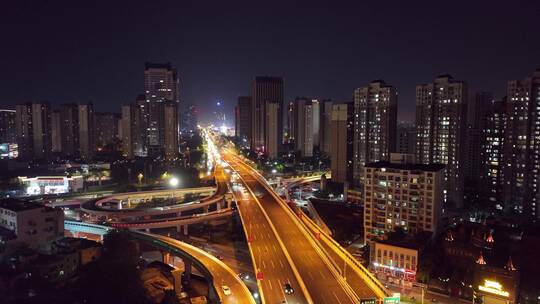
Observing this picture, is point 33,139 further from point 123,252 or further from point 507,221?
point 507,221

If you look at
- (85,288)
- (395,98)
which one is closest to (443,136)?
(395,98)

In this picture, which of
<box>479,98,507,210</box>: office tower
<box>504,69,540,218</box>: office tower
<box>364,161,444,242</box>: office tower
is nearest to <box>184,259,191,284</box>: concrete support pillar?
<box>364,161,444,242</box>: office tower

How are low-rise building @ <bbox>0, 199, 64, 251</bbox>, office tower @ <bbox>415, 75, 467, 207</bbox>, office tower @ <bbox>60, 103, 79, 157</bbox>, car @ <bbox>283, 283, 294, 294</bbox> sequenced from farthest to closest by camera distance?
office tower @ <bbox>60, 103, 79, 157</bbox> → office tower @ <bbox>415, 75, 467, 207</bbox> → low-rise building @ <bbox>0, 199, 64, 251</bbox> → car @ <bbox>283, 283, 294, 294</bbox>

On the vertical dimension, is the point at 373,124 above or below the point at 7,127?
below

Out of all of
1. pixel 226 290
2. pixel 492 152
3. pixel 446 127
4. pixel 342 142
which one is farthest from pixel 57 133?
pixel 492 152

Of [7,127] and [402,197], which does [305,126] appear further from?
[7,127]

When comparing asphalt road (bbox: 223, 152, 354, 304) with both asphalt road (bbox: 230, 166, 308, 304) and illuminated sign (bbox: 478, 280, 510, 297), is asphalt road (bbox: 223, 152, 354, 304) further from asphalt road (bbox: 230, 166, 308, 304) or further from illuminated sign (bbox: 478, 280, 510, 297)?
illuminated sign (bbox: 478, 280, 510, 297)
